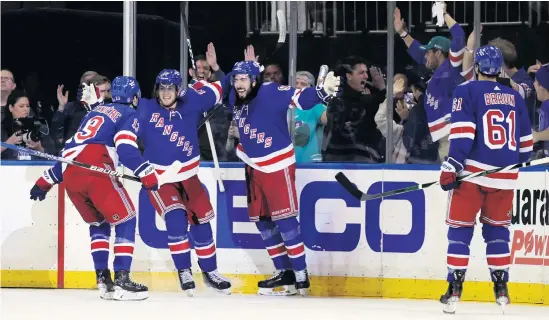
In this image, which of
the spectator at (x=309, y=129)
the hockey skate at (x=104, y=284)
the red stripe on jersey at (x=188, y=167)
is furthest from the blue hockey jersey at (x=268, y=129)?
the hockey skate at (x=104, y=284)

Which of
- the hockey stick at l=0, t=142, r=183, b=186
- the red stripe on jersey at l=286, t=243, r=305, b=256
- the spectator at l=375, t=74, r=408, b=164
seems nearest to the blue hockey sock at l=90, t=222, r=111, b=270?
the hockey stick at l=0, t=142, r=183, b=186

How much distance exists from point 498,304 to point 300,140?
1.48 m

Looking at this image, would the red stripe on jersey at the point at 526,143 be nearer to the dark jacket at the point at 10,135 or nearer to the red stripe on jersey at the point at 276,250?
the red stripe on jersey at the point at 276,250


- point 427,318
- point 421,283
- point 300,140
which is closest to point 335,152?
point 300,140

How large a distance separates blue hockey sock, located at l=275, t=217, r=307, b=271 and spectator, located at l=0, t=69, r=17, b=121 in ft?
5.86

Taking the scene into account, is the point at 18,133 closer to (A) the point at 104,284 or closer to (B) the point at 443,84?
(A) the point at 104,284

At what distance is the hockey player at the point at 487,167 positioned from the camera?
6066 millimetres

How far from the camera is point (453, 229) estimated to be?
6141 mm

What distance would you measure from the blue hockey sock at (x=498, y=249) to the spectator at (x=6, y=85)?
289 cm

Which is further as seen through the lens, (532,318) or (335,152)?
(335,152)

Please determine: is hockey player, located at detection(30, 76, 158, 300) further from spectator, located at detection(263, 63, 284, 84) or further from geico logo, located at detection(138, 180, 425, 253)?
spectator, located at detection(263, 63, 284, 84)

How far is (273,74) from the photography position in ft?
23.2

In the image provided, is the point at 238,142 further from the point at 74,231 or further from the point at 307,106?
the point at 74,231

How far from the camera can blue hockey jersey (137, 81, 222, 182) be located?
682cm
